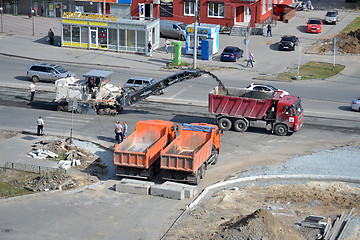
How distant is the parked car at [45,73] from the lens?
156 feet

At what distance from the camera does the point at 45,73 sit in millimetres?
47781

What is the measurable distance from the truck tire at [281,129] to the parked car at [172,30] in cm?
2824

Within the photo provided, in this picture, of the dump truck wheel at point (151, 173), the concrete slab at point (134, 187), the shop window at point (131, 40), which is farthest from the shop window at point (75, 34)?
the concrete slab at point (134, 187)

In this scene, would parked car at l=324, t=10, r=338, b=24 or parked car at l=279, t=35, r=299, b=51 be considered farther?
parked car at l=324, t=10, r=338, b=24

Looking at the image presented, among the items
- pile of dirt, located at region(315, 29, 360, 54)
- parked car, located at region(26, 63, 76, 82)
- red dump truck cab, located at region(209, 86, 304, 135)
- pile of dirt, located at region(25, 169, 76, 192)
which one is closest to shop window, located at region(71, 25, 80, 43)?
parked car, located at region(26, 63, 76, 82)

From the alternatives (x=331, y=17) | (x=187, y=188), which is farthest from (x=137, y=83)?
(x=331, y=17)

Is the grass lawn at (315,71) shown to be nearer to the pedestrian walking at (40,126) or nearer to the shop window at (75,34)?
the shop window at (75,34)

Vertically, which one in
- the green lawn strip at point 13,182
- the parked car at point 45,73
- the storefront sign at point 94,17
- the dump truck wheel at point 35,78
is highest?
the storefront sign at point 94,17

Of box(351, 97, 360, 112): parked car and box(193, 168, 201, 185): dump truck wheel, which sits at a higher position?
box(351, 97, 360, 112): parked car

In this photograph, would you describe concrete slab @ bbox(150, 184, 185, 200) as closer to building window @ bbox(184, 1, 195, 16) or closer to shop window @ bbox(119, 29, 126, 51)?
shop window @ bbox(119, 29, 126, 51)

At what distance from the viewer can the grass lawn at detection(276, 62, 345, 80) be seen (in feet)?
168

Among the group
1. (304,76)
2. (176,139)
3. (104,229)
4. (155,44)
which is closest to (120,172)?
(176,139)

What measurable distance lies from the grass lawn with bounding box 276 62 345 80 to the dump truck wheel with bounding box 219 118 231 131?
14402 millimetres

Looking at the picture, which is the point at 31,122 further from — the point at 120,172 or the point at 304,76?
the point at 304,76
